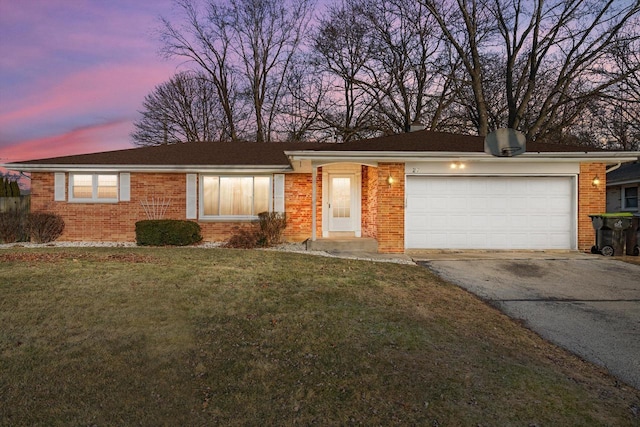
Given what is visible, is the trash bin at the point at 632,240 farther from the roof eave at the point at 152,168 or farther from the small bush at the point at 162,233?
the small bush at the point at 162,233

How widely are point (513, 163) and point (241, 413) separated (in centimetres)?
1056

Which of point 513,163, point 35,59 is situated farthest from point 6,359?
point 35,59

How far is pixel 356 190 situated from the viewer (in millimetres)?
12672

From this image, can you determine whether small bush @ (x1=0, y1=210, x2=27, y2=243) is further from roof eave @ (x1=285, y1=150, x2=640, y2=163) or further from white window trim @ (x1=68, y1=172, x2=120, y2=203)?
roof eave @ (x1=285, y1=150, x2=640, y2=163)

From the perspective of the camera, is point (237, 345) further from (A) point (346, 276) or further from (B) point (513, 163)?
(B) point (513, 163)

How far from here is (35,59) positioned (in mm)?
14047

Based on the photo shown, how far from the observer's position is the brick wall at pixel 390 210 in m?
10.5

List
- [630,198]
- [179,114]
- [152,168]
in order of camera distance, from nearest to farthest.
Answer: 1. [152,168]
2. [630,198]
3. [179,114]

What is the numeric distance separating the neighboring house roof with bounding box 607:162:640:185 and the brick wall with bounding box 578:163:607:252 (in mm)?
9827

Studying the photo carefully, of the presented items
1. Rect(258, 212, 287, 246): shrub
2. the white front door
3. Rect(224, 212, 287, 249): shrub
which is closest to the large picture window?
Rect(224, 212, 287, 249): shrub

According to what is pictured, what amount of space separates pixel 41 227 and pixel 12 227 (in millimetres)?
1063

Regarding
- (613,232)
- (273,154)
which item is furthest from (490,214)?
(273,154)

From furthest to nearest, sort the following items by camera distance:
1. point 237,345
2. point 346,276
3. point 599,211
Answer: point 599,211
point 346,276
point 237,345

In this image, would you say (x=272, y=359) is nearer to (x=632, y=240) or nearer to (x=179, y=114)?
(x=632, y=240)
